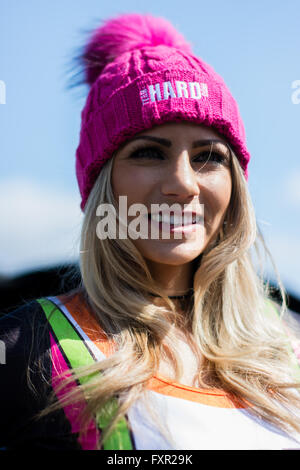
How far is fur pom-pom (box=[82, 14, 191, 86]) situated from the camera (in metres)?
2.21

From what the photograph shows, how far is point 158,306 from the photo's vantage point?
1.83m

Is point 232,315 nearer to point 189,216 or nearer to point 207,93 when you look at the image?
point 189,216

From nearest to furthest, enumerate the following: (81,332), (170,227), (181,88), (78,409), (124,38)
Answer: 1. (78,409)
2. (81,332)
3. (170,227)
4. (181,88)
5. (124,38)

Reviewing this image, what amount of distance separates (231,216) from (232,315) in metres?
0.43

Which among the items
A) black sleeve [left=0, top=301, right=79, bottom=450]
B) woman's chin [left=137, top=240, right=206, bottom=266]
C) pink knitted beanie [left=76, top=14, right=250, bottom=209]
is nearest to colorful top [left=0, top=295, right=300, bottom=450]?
black sleeve [left=0, top=301, right=79, bottom=450]

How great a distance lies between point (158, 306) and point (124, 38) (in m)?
1.32

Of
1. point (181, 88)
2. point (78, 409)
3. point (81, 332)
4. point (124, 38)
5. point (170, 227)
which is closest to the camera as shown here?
point (78, 409)

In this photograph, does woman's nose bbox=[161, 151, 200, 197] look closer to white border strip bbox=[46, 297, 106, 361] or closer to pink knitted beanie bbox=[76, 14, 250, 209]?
pink knitted beanie bbox=[76, 14, 250, 209]

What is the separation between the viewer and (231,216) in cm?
203

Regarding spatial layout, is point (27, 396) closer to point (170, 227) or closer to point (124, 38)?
point (170, 227)

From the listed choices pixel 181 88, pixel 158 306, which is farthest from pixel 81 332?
pixel 181 88

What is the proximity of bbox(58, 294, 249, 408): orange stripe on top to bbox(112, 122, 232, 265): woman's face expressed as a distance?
0.32 m

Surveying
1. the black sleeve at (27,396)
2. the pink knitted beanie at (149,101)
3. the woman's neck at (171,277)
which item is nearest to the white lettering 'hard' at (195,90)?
the pink knitted beanie at (149,101)
